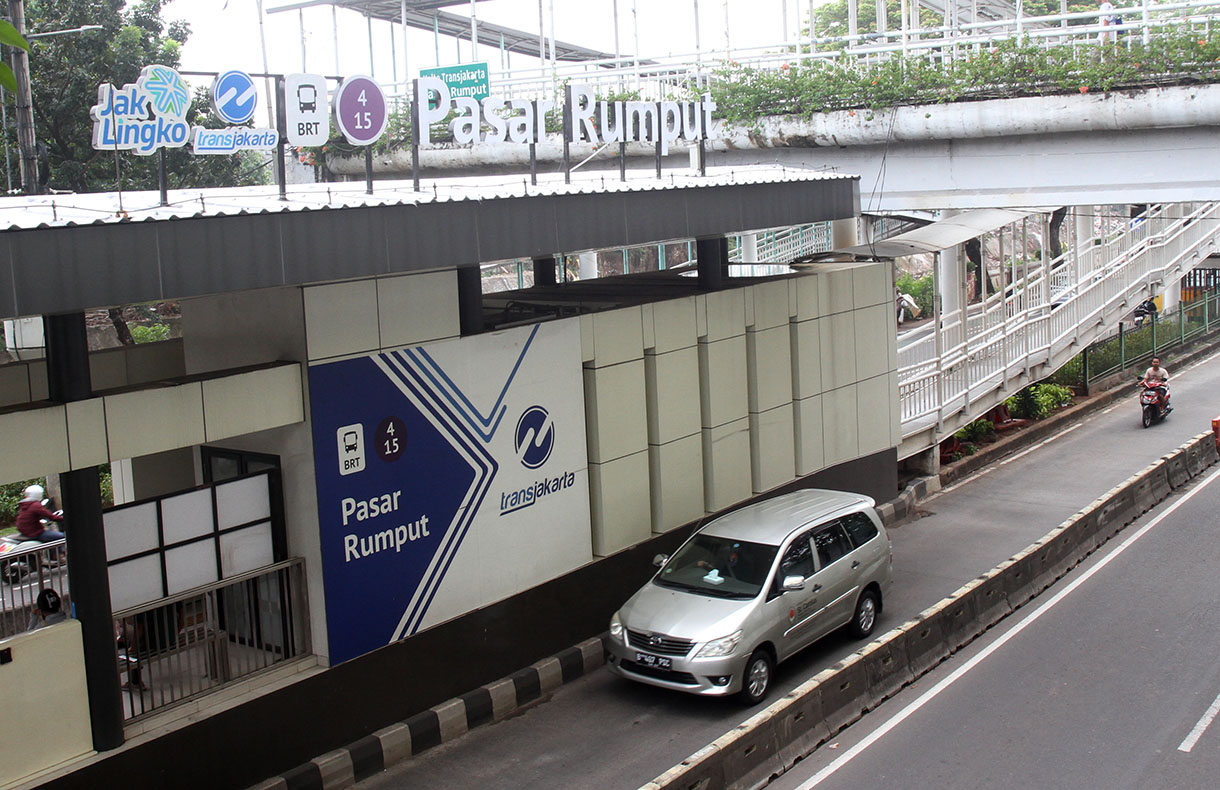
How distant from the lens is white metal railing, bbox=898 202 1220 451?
19.9m

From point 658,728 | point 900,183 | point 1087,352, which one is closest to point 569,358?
point 658,728

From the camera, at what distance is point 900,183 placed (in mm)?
19109

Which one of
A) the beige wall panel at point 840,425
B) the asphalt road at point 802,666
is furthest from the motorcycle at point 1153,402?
the beige wall panel at point 840,425

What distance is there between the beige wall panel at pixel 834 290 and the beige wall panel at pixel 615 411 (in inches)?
164

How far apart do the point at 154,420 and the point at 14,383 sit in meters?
2.58

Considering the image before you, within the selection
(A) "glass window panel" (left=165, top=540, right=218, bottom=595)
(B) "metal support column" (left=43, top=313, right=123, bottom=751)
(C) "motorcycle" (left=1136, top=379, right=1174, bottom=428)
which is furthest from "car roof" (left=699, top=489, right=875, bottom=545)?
(C) "motorcycle" (left=1136, top=379, right=1174, bottom=428)

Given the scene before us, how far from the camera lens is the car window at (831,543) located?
11930 millimetres

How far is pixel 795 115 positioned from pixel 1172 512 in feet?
29.4

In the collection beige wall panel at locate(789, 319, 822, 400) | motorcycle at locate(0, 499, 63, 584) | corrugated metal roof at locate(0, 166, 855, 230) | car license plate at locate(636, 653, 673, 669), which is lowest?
car license plate at locate(636, 653, 673, 669)

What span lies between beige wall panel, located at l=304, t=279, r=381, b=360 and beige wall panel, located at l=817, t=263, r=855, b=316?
777cm

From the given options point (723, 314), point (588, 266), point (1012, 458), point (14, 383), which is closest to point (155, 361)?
point (14, 383)

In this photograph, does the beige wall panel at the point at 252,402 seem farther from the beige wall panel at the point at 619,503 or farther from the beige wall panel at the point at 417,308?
the beige wall panel at the point at 619,503

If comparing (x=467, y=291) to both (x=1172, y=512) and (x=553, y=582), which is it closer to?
(x=553, y=582)

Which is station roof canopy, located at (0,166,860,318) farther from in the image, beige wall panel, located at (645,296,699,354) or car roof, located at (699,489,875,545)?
car roof, located at (699,489,875,545)
